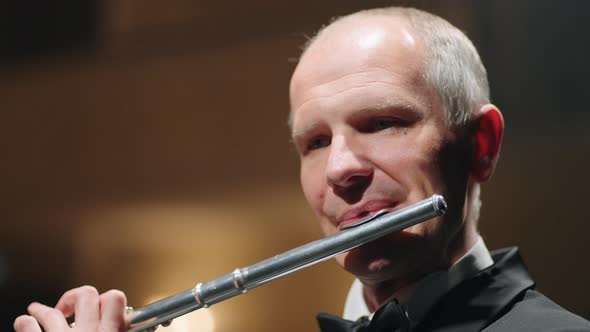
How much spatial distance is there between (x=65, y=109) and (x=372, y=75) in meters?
0.91

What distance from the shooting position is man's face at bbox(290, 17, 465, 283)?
812 millimetres

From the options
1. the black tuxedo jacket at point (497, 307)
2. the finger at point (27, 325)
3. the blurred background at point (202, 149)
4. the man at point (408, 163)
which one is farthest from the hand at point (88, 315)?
the blurred background at point (202, 149)

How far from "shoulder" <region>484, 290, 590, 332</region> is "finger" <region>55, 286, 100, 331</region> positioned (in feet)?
1.44

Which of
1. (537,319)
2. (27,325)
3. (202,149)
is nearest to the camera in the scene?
(537,319)

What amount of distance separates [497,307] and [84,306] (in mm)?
470

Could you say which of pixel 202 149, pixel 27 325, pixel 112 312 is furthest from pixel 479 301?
pixel 202 149

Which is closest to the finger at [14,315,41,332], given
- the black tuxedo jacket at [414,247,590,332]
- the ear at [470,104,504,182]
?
the black tuxedo jacket at [414,247,590,332]

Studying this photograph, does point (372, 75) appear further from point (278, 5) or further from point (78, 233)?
point (78, 233)

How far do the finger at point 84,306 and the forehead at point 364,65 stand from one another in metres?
0.34

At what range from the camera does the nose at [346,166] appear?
31.8 inches

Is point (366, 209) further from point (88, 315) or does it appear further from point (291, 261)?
point (88, 315)

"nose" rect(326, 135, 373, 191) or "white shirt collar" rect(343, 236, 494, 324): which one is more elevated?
"nose" rect(326, 135, 373, 191)

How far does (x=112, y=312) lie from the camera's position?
0.81 m

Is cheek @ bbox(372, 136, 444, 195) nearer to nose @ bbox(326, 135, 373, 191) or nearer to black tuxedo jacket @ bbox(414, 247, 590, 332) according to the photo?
nose @ bbox(326, 135, 373, 191)
